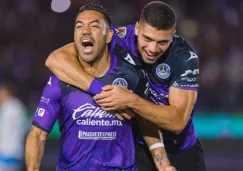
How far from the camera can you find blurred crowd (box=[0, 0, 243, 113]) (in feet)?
39.1

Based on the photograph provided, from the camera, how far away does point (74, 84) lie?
5.20 meters

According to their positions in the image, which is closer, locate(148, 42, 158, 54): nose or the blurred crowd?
locate(148, 42, 158, 54): nose

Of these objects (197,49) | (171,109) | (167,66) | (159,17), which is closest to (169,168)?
(171,109)

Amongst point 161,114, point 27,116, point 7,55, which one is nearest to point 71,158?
point 161,114

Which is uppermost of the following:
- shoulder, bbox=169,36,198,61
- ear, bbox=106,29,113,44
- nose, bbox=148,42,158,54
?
ear, bbox=106,29,113,44

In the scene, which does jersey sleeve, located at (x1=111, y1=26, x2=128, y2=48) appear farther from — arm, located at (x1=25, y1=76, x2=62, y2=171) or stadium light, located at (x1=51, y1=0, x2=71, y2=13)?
stadium light, located at (x1=51, y1=0, x2=71, y2=13)

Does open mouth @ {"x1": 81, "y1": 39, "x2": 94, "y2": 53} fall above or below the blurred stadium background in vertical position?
above

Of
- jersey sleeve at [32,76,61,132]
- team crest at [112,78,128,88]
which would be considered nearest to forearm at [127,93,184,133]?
team crest at [112,78,128,88]

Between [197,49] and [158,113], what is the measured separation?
7709mm

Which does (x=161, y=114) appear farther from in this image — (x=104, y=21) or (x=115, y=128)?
(x=104, y=21)

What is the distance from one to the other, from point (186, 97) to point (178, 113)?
0.75 feet

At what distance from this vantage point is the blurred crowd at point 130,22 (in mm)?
11922

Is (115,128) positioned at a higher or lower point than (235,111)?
higher

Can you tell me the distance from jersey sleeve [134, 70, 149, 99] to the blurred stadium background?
545 cm
